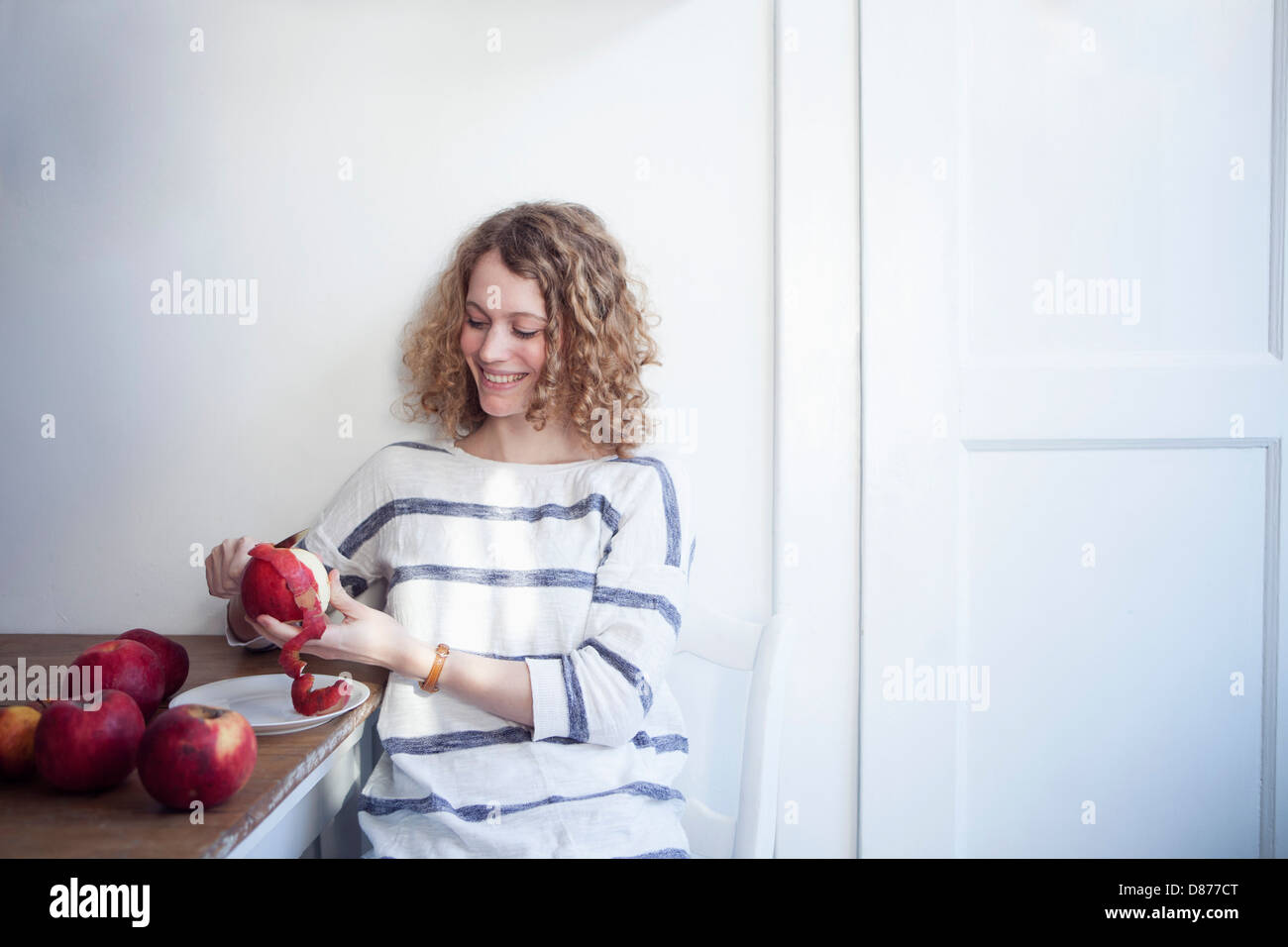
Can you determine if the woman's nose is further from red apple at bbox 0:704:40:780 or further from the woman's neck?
red apple at bbox 0:704:40:780

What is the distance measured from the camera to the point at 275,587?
0.96 metres

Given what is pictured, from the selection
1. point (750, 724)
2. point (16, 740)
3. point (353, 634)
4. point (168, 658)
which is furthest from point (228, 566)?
point (750, 724)

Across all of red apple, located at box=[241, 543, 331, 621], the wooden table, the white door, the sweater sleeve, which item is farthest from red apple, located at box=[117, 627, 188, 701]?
the white door

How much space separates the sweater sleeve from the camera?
104cm

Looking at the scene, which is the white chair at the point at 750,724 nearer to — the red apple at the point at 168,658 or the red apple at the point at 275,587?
the red apple at the point at 275,587

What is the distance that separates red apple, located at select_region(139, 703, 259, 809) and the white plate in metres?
0.18

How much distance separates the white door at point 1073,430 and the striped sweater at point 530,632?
0.42m

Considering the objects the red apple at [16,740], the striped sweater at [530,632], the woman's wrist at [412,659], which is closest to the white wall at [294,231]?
the striped sweater at [530,632]

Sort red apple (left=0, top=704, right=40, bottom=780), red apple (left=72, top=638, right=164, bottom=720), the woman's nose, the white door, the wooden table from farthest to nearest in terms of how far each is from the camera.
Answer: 1. the white door
2. the woman's nose
3. red apple (left=72, top=638, right=164, bottom=720)
4. red apple (left=0, top=704, right=40, bottom=780)
5. the wooden table
